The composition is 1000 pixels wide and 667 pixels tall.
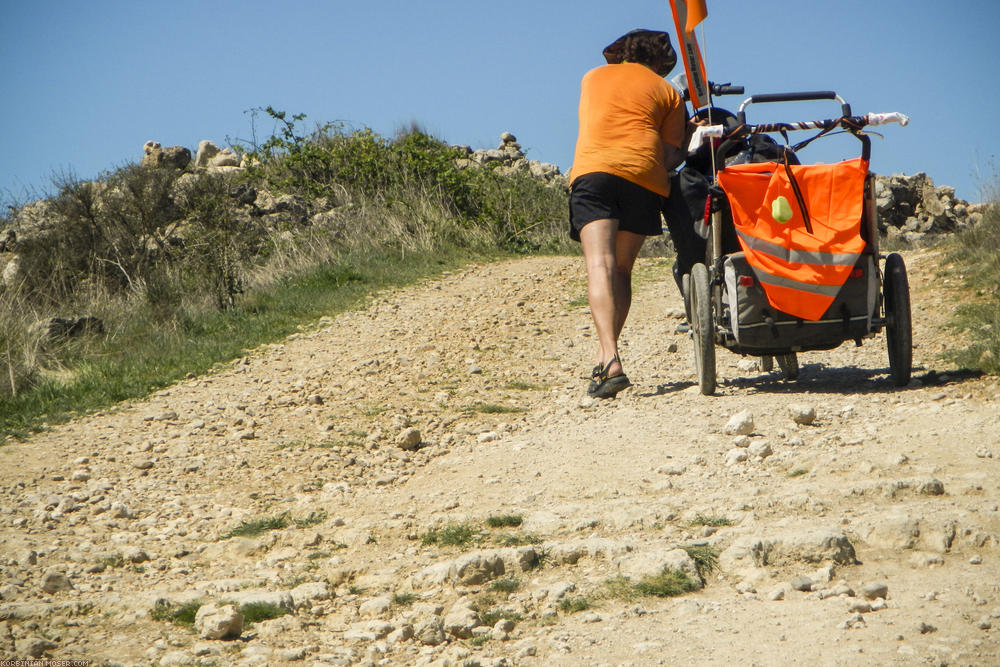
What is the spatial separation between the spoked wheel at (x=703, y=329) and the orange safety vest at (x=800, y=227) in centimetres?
39

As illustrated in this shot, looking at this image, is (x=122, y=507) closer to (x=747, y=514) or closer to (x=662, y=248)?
(x=747, y=514)

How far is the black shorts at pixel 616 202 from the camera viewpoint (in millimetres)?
5438

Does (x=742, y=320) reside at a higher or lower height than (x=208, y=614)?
higher

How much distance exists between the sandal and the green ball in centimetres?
116

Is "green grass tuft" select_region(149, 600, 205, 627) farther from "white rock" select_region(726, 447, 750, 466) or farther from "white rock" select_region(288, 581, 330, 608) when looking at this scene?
→ "white rock" select_region(726, 447, 750, 466)

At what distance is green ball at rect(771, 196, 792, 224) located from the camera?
4.78 meters

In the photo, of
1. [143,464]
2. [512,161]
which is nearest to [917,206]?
[512,161]

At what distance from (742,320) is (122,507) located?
9.72 feet

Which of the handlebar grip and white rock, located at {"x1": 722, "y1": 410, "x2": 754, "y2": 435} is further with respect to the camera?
the handlebar grip

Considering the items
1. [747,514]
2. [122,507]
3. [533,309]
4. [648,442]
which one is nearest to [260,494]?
[122,507]

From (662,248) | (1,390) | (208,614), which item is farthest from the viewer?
(662,248)

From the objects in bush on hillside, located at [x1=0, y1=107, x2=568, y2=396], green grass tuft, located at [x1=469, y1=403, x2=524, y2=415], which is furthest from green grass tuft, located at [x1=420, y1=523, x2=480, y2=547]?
bush on hillside, located at [x1=0, y1=107, x2=568, y2=396]

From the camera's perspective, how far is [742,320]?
4.85 metres

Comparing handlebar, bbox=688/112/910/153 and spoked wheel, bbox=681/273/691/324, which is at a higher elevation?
handlebar, bbox=688/112/910/153
